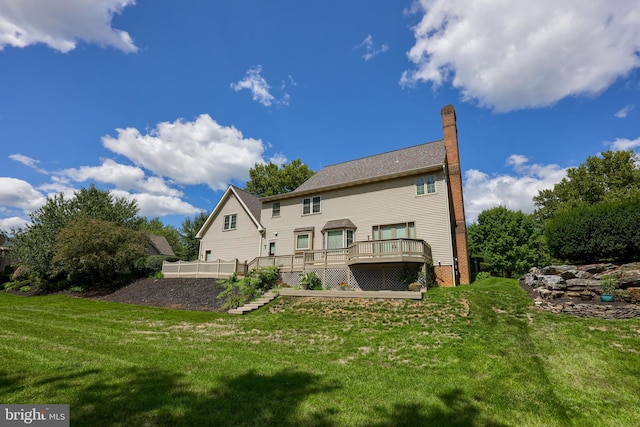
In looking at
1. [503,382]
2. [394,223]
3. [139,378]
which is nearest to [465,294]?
[394,223]

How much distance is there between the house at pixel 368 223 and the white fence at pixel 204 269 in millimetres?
1048

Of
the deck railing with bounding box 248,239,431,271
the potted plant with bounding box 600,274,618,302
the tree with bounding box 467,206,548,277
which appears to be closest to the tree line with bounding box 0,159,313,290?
the deck railing with bounding box 248,239,431,271

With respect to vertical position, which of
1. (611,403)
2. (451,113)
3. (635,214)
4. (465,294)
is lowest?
(611,403)

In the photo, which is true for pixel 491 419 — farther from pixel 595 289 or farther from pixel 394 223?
pixel 394 223

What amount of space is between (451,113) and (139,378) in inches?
825

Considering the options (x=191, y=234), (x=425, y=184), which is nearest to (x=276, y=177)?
(x=191, y=234)

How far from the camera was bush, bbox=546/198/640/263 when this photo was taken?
13.4 m

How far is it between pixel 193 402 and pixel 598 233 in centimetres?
1748

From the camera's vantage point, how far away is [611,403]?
479 centimetres

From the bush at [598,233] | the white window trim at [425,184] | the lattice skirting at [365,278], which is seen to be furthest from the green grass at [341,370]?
the white window trim at [425,184]

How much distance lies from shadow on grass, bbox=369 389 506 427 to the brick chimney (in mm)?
14076

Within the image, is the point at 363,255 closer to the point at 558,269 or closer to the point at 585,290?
the point at 558,269

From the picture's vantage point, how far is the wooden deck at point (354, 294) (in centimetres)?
1291

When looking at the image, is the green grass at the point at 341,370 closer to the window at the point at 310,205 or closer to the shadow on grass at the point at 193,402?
the shadow on grass at the point at 193,402
